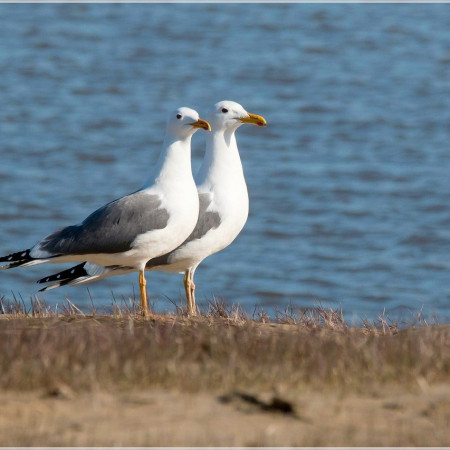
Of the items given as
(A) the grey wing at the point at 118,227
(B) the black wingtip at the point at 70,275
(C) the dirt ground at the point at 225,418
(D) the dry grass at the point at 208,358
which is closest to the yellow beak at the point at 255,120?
(A) the grey wing at the point at 118,227

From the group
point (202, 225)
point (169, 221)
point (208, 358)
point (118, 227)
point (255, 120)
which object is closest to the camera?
point (208, 358)

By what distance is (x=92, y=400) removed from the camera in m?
5.11

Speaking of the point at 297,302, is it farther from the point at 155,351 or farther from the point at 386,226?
the point at 155,351

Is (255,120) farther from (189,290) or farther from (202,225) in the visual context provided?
(189,290)

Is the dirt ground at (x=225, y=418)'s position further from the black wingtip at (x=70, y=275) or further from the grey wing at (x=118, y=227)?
the black wingtip at (x=70, y=275)

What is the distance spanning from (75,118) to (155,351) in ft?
59.0

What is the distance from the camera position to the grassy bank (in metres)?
4.78

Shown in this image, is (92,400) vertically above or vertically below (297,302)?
above

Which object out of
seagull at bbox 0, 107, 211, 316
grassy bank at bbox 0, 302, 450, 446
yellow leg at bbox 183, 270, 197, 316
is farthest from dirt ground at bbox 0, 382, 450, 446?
yellow leg at bbox 183, 270, 197, 316

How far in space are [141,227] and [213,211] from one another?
0.81m

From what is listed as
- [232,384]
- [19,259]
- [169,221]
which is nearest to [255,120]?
[169,221]

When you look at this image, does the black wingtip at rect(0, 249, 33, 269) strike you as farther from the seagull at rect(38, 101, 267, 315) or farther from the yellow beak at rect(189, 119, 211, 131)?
the yellow beak at rect(189, 119, 211, 131)

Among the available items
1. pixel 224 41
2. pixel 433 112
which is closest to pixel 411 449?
pixel 433 112

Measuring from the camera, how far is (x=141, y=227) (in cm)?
852
